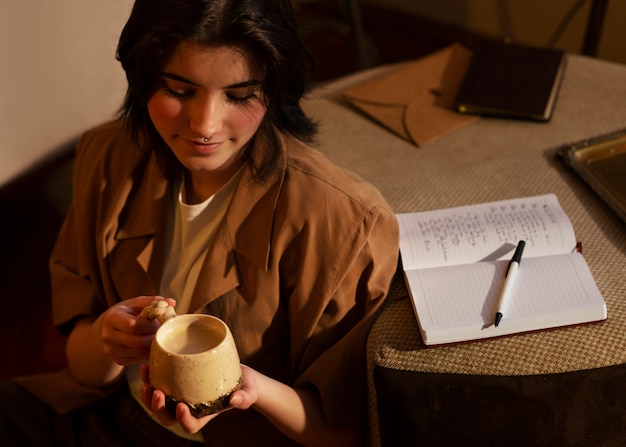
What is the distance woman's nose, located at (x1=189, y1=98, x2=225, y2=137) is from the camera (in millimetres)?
969

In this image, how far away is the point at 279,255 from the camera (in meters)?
1.10

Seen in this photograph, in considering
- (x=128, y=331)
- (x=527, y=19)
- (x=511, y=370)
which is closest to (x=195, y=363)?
(x=128, y=331)

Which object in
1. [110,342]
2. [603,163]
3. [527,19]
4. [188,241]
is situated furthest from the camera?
[527,19]

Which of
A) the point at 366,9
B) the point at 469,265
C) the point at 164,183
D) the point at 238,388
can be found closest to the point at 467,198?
the point at 469,265

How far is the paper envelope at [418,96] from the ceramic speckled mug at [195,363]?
810 mm

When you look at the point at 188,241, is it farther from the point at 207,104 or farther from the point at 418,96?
the point at 418,96

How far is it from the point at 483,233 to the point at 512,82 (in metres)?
0.53

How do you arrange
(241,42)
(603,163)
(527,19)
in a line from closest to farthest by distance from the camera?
1. (241,42)
2. (603,163)
3. (527,19)

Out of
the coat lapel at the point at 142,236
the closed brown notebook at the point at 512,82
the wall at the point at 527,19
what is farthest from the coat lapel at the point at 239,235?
the wall at the point at 527,19

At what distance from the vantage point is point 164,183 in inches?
47.3

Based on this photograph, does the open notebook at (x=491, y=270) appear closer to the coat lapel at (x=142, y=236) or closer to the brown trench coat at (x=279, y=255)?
the brown trench coat at (x=279, y=255)

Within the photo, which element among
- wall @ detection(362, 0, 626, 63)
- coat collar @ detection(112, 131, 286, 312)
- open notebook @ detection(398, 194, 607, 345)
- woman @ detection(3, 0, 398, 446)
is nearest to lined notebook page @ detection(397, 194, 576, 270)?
open notebook @ detection(398, 194, 607, 345)

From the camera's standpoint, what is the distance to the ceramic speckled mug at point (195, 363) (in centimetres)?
84

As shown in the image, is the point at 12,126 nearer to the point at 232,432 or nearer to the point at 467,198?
the point at 232,432
